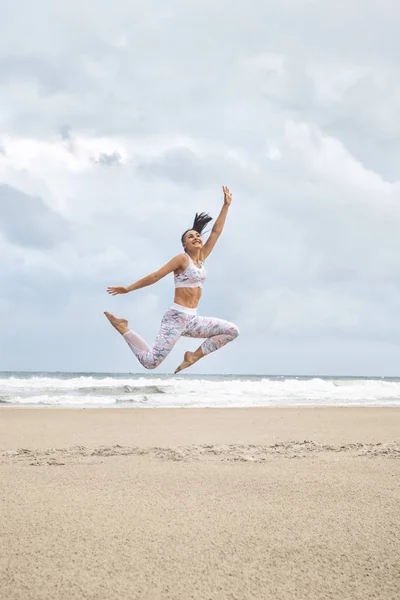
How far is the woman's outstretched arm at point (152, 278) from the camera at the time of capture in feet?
13.3

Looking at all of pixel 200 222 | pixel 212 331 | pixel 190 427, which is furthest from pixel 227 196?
pixel 190 427

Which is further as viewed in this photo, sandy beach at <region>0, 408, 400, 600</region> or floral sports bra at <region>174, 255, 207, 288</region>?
sandy beach at <region>0, 408, 400, 600</region>

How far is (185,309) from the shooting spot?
4.22 m

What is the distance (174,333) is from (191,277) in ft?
1.40

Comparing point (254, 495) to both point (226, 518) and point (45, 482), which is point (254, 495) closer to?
point (226, 518)

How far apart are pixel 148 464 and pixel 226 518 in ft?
9.88

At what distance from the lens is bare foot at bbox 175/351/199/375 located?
14.6 ft

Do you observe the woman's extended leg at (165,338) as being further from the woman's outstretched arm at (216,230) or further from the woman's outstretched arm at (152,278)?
the woman's outstretched arm at (216,230)

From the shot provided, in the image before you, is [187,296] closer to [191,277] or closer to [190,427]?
[191,277]

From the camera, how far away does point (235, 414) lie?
1875 cm

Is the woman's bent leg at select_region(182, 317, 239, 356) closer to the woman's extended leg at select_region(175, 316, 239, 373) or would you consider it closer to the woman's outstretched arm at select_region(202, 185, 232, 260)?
the woman's extended leg at select_region(175, 316, 239, 373)

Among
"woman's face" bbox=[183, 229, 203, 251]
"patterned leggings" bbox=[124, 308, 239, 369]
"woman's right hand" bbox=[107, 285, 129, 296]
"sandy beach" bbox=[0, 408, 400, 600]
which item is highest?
"woman's face" bbox=[183, 229, 203, 251]

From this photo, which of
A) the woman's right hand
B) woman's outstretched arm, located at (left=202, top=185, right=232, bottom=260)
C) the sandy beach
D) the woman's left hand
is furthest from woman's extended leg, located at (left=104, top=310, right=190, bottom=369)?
the sandy beach

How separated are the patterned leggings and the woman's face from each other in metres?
0.47
